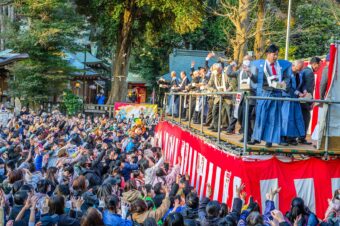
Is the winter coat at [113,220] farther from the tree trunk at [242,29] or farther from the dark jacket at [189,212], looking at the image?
the tree trunk at [242,29]

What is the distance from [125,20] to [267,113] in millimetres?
26751

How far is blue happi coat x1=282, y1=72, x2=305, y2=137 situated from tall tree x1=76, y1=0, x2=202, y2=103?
23805mm

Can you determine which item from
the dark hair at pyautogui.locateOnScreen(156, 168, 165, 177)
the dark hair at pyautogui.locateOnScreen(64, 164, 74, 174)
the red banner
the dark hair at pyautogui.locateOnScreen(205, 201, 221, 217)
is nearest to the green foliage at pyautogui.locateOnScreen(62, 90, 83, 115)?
the dark hair at pyautogui.locateOnScreen(156, 168, 165, 177)

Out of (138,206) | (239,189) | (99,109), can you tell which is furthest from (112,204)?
(99,109)

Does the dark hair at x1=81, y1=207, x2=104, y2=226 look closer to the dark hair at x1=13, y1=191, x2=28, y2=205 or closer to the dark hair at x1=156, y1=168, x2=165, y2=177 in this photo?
the dark hair at x1=13, y1=191, x2=28, y2=205

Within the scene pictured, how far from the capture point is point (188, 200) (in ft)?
23.9

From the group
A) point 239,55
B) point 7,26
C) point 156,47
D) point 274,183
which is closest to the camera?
point 274,183

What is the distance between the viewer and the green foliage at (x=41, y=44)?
30.0m

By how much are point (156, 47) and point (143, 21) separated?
6.26 meters

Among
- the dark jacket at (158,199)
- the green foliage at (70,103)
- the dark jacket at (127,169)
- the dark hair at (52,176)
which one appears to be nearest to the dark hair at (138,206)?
the dark jacket at (158,199)

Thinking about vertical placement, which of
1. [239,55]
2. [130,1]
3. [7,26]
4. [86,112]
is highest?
[130,1]

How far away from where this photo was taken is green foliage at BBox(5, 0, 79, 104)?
1183 inches

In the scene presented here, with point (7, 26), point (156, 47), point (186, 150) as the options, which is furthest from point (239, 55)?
point (156, 47)

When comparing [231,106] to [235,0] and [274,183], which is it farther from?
[235,0]
